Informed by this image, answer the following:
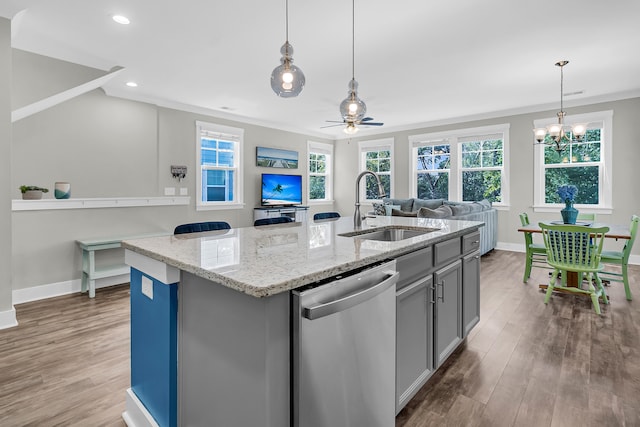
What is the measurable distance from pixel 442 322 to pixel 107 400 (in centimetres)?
201

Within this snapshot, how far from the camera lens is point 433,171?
7.34m

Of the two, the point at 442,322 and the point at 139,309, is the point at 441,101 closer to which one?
the point at 442,322

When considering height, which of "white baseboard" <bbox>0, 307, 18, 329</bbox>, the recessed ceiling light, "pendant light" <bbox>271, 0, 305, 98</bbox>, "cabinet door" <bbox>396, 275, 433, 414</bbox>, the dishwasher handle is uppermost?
the recessed ceiling light

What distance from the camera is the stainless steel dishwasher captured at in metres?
1.03

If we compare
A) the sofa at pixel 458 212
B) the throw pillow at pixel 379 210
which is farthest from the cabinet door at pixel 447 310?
the throw pillow at pixel 379 210

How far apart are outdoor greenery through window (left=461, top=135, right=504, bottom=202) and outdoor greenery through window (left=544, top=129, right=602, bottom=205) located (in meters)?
0.80

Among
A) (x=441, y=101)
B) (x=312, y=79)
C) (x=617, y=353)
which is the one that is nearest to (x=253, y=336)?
(x=617, y=353)

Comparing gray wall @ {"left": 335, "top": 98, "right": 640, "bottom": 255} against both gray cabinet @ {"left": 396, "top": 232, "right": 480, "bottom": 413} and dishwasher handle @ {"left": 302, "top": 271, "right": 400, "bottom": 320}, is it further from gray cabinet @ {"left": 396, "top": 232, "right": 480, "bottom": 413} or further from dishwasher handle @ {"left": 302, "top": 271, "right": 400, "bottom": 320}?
dishwasher handle @ {"left": 302, "top": 271, "right": 400, "bottom": 320}

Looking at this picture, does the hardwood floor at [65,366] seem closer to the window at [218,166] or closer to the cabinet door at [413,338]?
the cabinet door at [413,338]

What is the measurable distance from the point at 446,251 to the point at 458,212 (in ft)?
10.7

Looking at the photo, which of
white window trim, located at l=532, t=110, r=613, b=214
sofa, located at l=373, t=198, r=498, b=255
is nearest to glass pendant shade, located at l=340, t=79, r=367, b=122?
sofa, located at l=373, t=198, r=498, b=255

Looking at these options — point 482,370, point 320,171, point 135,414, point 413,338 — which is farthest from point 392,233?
point 320,171

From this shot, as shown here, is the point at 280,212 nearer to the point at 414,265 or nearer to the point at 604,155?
the point at 414,265

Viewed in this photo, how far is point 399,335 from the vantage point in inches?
62.1
